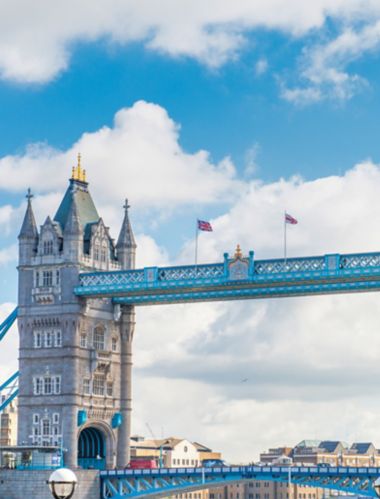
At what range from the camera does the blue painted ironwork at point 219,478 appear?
364ft

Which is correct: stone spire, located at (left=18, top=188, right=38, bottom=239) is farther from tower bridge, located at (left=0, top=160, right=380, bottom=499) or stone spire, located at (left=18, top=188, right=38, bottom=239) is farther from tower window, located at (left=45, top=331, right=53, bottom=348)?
tower window, located at (left=45, top=331, right=53, bottom=348)

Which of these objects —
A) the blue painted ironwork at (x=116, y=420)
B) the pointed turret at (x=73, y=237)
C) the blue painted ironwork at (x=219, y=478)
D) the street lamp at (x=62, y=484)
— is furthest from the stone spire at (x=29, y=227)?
the street lamp at (x=62, y=484)

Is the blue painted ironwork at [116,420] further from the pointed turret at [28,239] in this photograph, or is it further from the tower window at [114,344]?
the pointed turret at [28,239]

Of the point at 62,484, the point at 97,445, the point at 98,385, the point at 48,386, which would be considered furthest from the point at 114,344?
the point at 62,484

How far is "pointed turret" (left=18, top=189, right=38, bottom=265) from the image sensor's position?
417 ft

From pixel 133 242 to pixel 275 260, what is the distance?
80.6 feet

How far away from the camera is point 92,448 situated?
12888 centimetres

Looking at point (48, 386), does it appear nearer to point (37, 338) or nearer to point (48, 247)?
point (37, 338)

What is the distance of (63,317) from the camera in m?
123

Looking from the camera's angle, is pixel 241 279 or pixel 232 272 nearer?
pixel 241 279

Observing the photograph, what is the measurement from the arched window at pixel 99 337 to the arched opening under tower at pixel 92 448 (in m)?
9.19

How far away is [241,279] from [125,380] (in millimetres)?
22713

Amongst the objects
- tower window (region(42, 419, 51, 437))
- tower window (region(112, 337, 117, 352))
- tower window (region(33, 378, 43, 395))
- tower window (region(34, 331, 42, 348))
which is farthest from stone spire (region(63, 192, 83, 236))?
tower window (region(42, 419, 51, 437))

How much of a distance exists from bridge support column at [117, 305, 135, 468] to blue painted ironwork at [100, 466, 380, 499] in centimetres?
744
